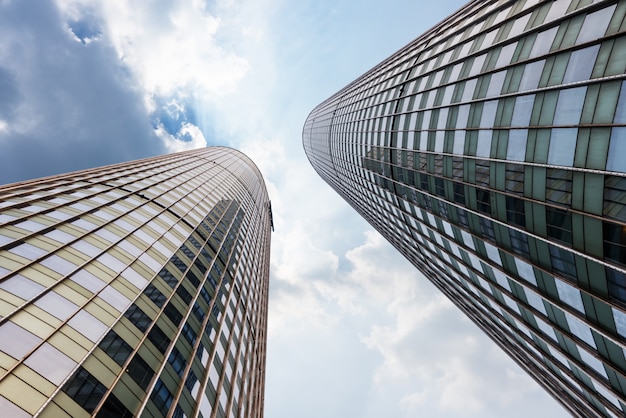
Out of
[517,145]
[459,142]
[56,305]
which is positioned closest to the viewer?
[56,305]

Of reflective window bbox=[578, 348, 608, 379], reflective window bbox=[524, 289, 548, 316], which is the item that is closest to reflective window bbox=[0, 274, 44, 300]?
reflective window bbox=[524, 289, 548, 316]

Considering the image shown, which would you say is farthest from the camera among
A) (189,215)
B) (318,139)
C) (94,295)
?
(318,139)

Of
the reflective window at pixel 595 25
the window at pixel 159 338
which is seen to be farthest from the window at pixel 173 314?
the reflective window at pixel 595 25

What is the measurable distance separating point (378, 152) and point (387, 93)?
8384 mm

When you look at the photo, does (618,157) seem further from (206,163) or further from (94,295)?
(206,163)

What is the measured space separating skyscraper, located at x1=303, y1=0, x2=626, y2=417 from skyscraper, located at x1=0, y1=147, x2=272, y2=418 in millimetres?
23791

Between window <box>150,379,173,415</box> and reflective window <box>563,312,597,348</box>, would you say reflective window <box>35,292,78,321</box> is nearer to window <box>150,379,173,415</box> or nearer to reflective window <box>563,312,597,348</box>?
window <box>150,379,173,415</box>

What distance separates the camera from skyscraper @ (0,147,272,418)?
14641 millimetres

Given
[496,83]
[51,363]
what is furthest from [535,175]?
[51,363]

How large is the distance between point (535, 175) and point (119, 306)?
25.9 meters

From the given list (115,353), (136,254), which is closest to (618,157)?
(115,353)

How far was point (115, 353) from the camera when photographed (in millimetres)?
17469

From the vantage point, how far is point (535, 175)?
60.3 feet

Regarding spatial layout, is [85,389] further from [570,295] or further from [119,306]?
[570,295]
